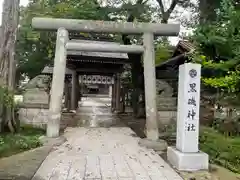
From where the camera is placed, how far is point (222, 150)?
721cm

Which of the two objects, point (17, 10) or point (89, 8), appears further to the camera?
point (89, 8)

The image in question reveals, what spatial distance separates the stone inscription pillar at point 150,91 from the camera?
28.8 feet

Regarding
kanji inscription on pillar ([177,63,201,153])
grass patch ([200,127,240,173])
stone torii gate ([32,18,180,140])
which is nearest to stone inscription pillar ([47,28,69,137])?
stone torii gate ([32,18,180,140])

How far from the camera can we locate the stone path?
5.58m

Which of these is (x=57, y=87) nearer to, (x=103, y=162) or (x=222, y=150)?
(x=103, y=162)

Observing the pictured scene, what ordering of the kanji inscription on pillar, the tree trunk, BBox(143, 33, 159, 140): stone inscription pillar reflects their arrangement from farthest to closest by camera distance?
1. BBox(143, 33, 159, 140): stone inscription pillar
2. the tree trunk
3. the kanji inscription on pillar

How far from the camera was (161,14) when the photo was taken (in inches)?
623

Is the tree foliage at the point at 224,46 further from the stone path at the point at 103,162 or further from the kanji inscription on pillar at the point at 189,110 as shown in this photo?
the stone path at the point at 103,162

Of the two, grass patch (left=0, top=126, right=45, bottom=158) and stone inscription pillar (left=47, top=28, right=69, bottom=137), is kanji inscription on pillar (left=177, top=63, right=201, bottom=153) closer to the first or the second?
grass patch (left=0, top=126, right=45, bottom=158)

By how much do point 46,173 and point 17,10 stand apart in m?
5.43

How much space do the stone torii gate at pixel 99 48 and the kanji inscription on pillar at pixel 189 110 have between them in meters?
2.43

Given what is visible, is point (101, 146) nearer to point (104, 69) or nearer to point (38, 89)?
point (38, 89)

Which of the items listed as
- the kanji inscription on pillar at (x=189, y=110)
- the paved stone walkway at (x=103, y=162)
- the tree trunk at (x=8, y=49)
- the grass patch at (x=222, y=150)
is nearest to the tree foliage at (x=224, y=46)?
the grass patch at (x=222, y=150)

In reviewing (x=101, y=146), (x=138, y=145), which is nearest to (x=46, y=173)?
(x=101, y=146)
